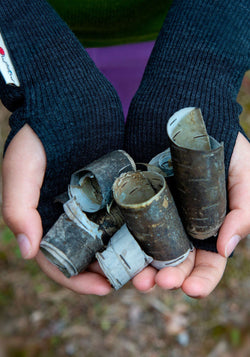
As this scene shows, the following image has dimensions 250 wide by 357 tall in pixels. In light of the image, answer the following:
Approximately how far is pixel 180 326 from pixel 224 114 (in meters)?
1.16

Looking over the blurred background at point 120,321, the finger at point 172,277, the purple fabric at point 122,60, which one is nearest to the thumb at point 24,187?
the finger at point 172,277

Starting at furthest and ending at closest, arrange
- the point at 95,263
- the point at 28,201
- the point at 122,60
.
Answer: the point at 122,60 < the point at 95,263 < the point at 28,201

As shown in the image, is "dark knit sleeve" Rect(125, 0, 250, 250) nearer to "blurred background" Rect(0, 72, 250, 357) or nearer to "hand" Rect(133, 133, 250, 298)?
"hand" Rect(133, 133, 250, 298)

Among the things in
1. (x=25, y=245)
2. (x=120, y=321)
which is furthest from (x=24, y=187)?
(x=120, y=321)

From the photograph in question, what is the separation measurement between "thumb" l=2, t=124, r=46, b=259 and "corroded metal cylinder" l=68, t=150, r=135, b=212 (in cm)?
14

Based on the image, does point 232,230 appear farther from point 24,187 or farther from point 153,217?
point 24,187

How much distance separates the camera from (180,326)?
2.18 meters

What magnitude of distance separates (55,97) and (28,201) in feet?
1.37

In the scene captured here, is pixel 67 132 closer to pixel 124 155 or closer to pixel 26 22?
pixel 124 155

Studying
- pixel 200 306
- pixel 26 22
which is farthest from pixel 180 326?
pixel 26 22

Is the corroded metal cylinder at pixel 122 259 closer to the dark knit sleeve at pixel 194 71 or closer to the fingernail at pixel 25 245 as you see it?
the fingernail at pixel 25 245

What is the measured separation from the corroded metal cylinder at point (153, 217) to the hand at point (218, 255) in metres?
0.06

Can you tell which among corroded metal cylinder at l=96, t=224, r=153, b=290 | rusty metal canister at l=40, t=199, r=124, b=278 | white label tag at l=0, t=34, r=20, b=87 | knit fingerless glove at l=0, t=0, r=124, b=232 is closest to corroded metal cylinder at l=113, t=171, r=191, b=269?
corroded metal cylinder at l=96, t=224, r=153, b=290

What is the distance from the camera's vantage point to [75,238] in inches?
55.0
